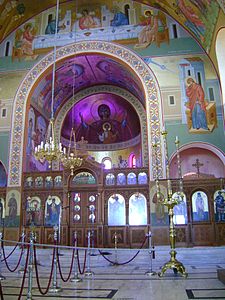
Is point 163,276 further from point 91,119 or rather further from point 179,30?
point 91,119

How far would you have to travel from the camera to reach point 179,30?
1538 cm

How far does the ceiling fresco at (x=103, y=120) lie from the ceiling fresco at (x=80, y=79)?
74.7 inches

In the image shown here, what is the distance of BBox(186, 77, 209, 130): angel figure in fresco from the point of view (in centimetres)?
1409

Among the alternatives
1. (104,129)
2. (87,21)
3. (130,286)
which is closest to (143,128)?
(104,129)

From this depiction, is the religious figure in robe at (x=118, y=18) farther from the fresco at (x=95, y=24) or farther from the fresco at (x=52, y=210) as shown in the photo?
the fresco at (x=52, y=210)

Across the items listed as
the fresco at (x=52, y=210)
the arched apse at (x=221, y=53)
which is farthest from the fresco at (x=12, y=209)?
the arched apse at (x=221, y=53)

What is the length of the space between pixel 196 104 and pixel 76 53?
6.24 m

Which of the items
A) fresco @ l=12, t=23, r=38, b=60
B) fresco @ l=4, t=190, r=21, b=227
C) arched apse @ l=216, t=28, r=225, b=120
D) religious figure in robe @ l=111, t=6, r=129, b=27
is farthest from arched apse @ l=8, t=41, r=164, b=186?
arched apse @ l=216, t=28, r=225, b=120

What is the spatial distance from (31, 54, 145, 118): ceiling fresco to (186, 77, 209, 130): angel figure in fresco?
7.70 ft

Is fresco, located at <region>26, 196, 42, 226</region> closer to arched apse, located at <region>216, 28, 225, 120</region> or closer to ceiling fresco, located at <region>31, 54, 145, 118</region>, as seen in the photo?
ceiling fresco, located at <region>31, 54, 145, 118</region>

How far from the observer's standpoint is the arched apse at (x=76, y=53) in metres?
14.4

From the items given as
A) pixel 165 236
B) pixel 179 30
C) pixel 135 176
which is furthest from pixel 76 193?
pixel 179 30

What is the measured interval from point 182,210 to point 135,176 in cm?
259

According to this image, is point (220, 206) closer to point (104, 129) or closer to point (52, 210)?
point (52, 210)
